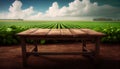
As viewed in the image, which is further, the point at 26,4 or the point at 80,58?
the point at 26,4

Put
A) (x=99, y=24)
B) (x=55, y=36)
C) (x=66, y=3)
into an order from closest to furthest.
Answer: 1. (x=55, y=36)
2. (x=66, y=3)
3. (x=99, y=24)

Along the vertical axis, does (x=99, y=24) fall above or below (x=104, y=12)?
below

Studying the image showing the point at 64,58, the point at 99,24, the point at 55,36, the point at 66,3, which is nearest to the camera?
the point at 55,36

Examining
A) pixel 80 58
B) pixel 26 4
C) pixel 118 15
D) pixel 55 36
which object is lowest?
pixel 80 58

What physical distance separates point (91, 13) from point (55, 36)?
15.6ft

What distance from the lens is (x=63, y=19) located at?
7324 mm

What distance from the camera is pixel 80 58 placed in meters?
3.65

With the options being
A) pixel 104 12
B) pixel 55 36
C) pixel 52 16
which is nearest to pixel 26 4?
pixel 52 16

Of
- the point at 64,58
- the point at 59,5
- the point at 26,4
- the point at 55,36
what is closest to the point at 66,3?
the point at 59,5

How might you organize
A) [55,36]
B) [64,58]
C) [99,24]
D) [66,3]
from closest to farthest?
[55,36], [64,58], [66,3], [99,24]

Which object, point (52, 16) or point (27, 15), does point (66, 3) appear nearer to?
point (52, 16)

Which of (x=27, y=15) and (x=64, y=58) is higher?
(x=27, y=15)

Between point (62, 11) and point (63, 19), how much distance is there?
346mm

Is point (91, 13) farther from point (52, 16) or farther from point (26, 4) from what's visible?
point (26, 4)
